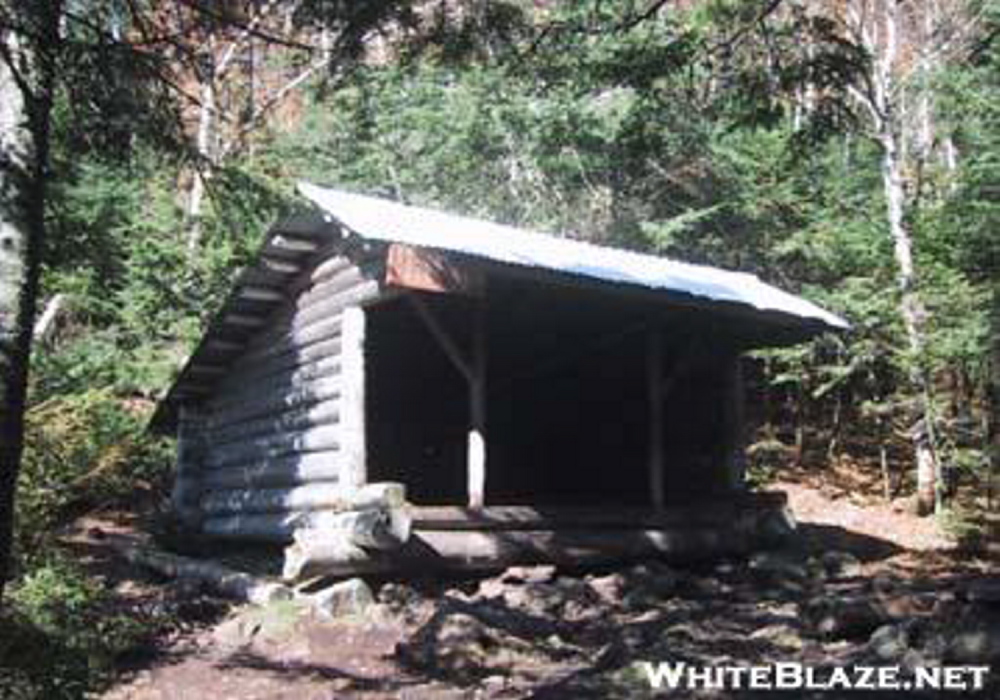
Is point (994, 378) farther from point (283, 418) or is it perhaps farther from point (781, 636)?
point (781, 636)

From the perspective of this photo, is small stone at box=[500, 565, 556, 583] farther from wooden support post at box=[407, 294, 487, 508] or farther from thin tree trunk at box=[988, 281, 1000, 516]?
thin tree trunk at box=[988, 281, 1000, 516]

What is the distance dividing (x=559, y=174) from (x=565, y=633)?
59.5 ft

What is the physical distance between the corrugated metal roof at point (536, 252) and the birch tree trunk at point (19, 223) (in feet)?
17.6

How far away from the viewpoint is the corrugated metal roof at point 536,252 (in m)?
12.0

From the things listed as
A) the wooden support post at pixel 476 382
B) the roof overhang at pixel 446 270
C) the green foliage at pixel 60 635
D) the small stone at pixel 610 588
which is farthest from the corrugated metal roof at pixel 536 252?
the green foliage at pixel 60 635

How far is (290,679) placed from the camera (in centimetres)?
927

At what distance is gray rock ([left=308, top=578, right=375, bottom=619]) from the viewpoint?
Result: 10.9m

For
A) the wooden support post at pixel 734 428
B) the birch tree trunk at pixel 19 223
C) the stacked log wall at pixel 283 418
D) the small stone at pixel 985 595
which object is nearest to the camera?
the birch tree trunk at pixel 19 223

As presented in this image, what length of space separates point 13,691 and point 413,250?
6110 millimetres

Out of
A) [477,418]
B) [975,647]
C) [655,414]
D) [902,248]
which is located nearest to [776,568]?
[655,414]

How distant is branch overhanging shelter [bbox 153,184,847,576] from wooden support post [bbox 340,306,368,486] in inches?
0.9

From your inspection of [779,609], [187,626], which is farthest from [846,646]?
[187,626]

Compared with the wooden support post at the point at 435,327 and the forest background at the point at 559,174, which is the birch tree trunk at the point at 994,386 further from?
the wooden support post at the point at 435,327

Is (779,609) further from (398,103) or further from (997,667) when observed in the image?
(398,103)
